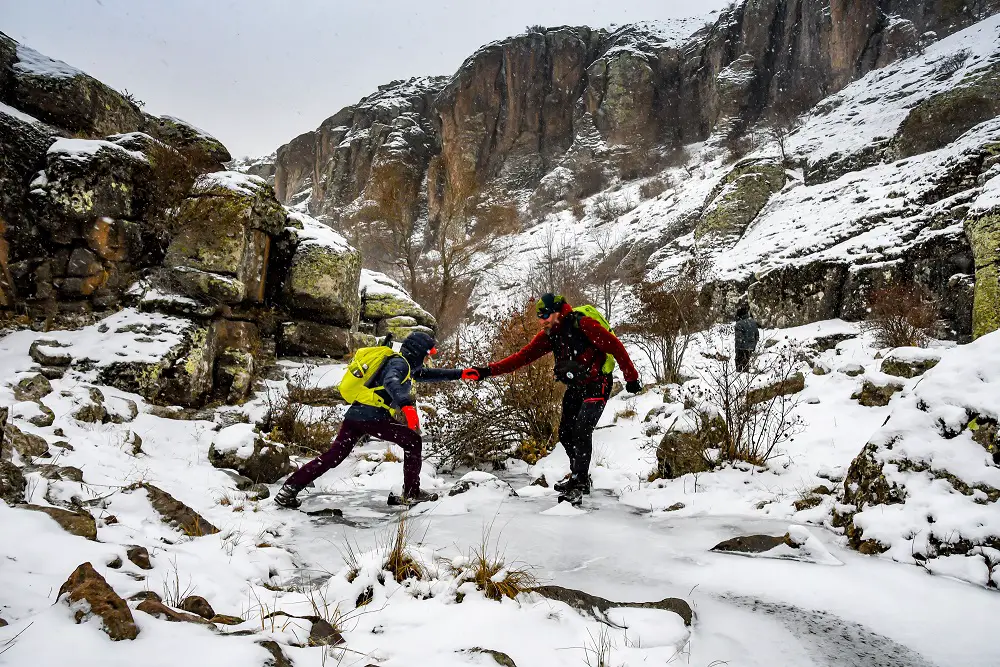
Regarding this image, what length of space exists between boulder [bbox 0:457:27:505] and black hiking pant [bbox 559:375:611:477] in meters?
3.66

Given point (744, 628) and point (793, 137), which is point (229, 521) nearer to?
point (744, 628)

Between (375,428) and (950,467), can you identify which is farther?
(375,428)

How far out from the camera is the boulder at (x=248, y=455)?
15.6 ft

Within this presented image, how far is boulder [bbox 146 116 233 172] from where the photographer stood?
9930 mm

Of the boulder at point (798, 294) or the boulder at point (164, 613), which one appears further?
the boulder at point (798, 294)

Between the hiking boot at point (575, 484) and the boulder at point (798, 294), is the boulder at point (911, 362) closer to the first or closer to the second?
the hiking boot at point (575, 484)

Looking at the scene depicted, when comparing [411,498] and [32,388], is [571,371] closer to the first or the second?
[411,498]

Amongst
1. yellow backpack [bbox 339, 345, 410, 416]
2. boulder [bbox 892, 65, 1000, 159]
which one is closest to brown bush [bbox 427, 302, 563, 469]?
yellow backpack [bbox 339, 345, 410, 416]

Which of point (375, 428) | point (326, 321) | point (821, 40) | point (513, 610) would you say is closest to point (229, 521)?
point (375, 428)

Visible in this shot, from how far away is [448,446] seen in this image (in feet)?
19.2

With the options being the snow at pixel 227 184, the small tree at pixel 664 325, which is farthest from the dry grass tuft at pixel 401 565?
the snow at pixel 227 184

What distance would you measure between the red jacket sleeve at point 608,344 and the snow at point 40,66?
1004cm

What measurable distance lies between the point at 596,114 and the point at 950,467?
48.8 m

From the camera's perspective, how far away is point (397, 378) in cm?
434
